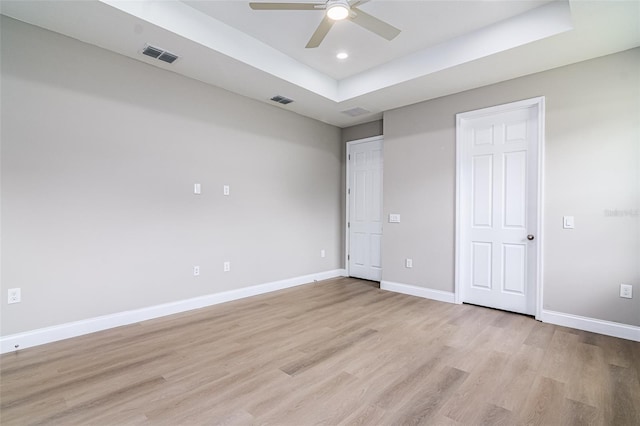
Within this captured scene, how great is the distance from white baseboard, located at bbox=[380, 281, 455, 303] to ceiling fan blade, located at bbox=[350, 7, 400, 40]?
127 inches

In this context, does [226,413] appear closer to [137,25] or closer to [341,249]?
[137,25]

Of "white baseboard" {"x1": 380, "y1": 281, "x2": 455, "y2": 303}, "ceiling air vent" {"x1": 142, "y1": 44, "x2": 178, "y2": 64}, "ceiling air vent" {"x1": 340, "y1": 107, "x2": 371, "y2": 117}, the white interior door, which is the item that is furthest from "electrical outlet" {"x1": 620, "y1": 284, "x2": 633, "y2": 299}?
"ceiling air vent" {"x1": 142, "y1": 44, "x2": 178, "y2": 64}

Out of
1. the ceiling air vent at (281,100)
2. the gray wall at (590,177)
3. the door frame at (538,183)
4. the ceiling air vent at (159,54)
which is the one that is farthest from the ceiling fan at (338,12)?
the gray wall at (590,177)

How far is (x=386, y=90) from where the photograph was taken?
4.01m

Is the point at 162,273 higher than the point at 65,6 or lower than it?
lower

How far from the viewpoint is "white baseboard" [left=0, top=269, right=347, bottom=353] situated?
104 inches


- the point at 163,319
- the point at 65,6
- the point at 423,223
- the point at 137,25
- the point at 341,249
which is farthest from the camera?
the point at 341,249

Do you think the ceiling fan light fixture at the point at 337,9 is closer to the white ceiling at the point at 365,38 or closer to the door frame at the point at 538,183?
the white ceiling at the point at 365,38

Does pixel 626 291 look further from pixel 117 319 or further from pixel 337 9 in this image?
pixel 117 319

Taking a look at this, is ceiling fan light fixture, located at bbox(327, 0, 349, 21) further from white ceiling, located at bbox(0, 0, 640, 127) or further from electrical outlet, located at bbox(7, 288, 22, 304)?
electrical outlet, located at bbox(7, 288, 22, 304)

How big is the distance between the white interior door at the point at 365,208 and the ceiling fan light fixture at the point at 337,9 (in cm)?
311

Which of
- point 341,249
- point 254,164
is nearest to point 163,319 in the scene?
point 254,164

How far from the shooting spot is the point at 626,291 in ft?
9.63

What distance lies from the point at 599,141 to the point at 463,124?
141 cm
